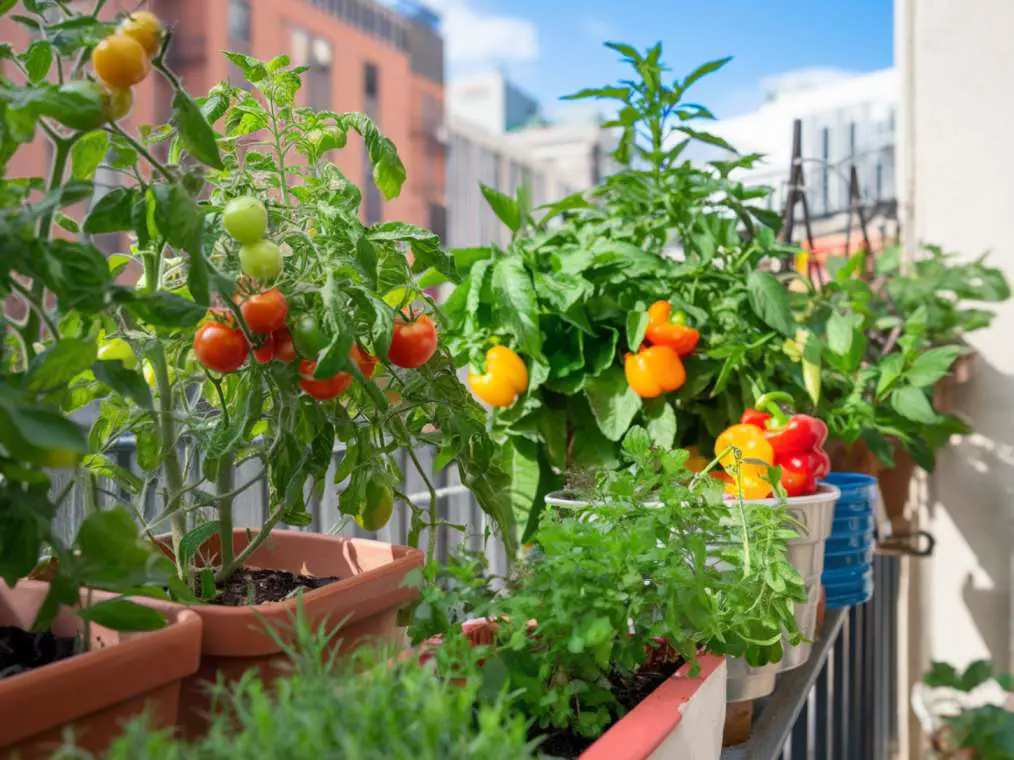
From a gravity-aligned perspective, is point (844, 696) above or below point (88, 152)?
below

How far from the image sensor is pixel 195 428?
65cm

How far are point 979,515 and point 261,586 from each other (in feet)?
6.15

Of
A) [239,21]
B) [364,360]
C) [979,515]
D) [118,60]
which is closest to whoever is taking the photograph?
[118,60]

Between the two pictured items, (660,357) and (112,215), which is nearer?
(112,215)

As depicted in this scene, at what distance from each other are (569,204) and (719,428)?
35 centimetres

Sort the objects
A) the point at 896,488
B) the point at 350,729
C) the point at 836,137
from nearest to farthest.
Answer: the point at 350,729 → the point at 896,488 → the point at 836,137

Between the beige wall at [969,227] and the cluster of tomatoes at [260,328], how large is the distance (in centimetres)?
186

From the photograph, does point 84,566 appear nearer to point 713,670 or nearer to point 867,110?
point 713,670

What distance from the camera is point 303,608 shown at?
56 cm

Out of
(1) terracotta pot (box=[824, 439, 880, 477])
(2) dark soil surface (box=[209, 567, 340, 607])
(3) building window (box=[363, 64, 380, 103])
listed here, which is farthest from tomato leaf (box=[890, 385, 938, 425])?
(3) building window (box=[363, 64, 380, 103])

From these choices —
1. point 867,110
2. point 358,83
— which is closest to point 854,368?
point 867,110

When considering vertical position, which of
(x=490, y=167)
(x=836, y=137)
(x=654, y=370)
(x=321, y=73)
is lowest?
(x=654, y=370)

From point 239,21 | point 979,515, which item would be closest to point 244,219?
point 979,515

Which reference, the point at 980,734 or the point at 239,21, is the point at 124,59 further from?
the point at 239,21
